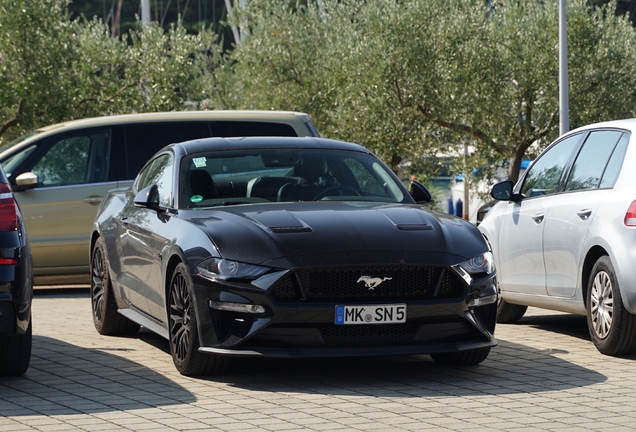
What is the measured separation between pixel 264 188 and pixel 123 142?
20.2 feet

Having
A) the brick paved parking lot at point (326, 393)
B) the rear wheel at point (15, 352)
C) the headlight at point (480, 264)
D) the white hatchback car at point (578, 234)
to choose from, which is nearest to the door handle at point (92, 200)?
the brick paved parking lot at point (326, 393)

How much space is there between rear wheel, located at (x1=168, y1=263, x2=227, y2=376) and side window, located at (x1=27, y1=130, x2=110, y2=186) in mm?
6565

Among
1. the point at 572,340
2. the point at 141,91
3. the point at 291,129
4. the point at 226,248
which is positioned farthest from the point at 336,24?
the point at 226,248

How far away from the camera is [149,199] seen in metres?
→ 8.28

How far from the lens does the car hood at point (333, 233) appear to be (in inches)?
272

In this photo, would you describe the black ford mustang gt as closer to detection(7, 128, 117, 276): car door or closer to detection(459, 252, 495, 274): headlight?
detection(459, 252, 495, 274): headlight

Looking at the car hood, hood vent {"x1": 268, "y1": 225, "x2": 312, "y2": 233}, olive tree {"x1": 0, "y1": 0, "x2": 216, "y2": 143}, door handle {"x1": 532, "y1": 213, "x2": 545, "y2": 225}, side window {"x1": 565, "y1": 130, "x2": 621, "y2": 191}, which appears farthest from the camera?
olive tree {"x1": 0, "y1": 0, "x2": 216, "y2": 143}

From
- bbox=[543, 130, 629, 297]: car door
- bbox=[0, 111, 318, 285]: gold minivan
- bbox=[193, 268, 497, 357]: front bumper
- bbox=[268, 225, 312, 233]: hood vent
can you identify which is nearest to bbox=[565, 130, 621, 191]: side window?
bbox=[543, 130, 629, 297]: car door

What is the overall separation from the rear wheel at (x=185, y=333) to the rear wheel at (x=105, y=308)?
2079 millimetres

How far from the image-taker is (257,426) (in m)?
5.90

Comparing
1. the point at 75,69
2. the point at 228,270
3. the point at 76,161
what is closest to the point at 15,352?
the point at 228,270

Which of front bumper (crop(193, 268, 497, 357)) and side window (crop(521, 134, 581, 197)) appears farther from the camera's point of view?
side window (crop(521, 134, 581, 197))

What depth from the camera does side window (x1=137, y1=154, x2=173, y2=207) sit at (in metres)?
8.34

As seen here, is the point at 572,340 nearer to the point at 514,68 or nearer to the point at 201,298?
the point at 201,298
